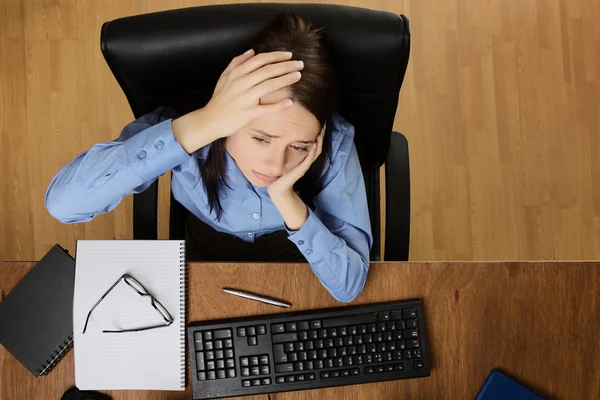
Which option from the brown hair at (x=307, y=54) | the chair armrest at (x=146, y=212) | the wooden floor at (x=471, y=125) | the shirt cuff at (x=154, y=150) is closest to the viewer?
the brown hair at (x=307, y=54)

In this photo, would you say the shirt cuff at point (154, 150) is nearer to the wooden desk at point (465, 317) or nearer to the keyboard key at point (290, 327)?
the wooden desk at point (465, 317)

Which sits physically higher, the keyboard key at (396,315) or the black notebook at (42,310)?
the black notebook at (42,310)

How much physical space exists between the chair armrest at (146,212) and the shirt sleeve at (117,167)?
0.12 meters

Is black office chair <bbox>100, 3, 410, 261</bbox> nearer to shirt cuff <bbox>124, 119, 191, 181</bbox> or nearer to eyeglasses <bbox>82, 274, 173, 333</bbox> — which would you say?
shirt cuff <bbox>124, 119, 191, 181</bbox>

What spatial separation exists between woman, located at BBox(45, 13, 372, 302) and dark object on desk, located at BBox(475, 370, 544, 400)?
289 mm

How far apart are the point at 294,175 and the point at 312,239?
0.12 metres

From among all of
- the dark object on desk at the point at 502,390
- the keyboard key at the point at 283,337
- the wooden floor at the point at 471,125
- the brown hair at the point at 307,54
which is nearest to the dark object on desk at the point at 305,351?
the keyboard key at the point at 283,337

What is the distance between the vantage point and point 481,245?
73.2 inches

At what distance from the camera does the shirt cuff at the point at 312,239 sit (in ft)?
3.36

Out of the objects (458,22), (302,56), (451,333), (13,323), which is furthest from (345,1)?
(13,323)

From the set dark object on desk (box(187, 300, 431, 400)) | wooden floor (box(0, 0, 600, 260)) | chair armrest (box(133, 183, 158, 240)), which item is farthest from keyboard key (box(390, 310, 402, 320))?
wooden floor (box(0, 0, 600, 260))

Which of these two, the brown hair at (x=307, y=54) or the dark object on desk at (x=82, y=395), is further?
the dark object on desk at (x=82, y=395)

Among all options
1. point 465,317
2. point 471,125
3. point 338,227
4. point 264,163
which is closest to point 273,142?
point 264,163

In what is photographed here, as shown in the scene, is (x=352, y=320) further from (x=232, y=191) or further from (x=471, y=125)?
(x=471, y=125)
